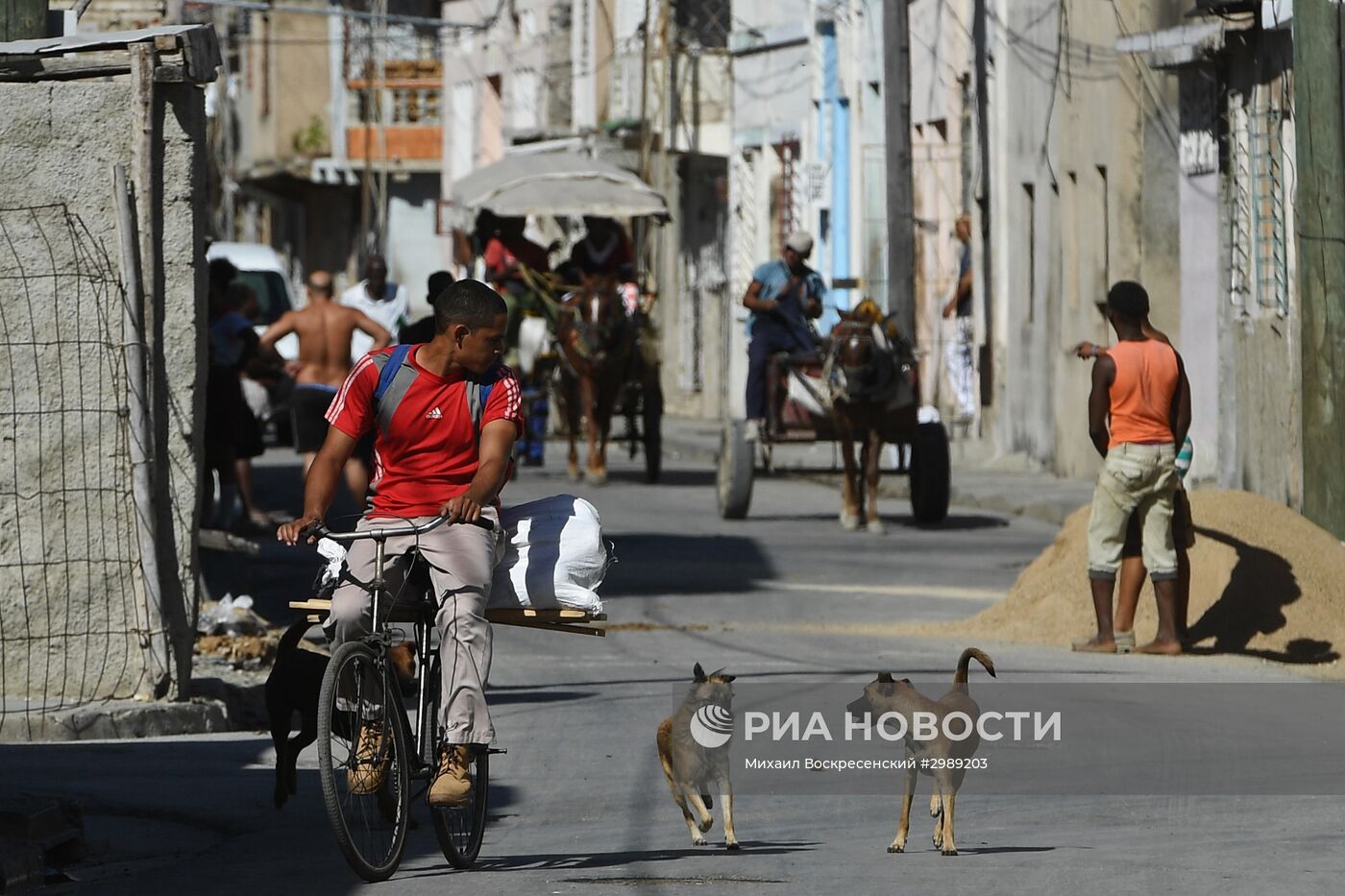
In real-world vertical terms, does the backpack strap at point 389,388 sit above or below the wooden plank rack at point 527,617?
above

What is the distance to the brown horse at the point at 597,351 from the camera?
24.1 m

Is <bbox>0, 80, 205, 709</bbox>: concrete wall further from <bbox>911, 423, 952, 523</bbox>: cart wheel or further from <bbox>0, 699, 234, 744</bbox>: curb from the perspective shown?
<bbox>911, 423, 952, 523</bbox>: cart wheel

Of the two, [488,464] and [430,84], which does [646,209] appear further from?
[430,84]

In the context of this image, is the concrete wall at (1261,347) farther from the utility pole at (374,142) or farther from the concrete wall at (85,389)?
the utility pole at (374,142)

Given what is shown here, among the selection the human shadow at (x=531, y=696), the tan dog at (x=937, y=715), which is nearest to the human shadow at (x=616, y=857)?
the tan dog at (x=937, y=715)

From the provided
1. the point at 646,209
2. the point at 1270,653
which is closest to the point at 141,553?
the point at 1270,653

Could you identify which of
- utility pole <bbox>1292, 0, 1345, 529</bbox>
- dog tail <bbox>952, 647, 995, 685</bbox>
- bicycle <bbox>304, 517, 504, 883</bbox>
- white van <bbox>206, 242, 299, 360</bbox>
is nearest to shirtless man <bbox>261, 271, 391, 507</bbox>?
utility pole <bbox>1292, 0, 1345, 529</bbox>

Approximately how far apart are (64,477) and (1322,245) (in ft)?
22.7

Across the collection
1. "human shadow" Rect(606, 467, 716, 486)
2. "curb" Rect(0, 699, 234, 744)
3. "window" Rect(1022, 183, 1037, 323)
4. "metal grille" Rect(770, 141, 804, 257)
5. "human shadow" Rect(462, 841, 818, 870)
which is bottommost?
"human shadow" Rect(462, 841, 818, 870)

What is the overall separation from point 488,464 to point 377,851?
1.08 meters

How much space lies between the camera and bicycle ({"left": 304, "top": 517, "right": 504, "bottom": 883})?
6.98 metres

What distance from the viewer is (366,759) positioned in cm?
712

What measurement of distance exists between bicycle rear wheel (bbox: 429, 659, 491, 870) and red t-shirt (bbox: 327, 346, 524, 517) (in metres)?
0.49

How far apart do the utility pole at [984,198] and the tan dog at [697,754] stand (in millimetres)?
21105
